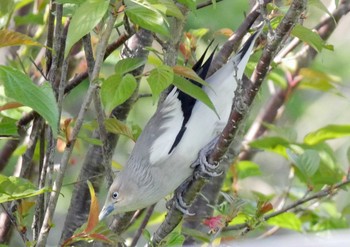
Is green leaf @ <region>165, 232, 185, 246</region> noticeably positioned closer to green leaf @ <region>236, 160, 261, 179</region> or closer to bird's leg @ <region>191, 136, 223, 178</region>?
bird's leg @ <region>191, 136, 223, 178</region>

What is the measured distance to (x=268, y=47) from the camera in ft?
6.05

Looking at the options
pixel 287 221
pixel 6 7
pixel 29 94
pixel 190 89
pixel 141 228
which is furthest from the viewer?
pixel 287 221

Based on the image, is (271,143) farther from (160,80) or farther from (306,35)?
(160,80)

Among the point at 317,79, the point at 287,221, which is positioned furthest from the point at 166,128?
the point at 317,79

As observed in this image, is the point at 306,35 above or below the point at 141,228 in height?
above

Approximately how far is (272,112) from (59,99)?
1750 mm

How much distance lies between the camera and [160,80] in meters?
1.98

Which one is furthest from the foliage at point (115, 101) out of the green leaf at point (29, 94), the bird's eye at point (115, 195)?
the bird's eye at point (115, 195)

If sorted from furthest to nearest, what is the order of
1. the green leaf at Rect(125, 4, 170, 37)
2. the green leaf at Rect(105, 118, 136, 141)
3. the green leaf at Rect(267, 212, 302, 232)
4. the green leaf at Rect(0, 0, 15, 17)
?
the green leaf at Rect(267, 212, 302, 232)
the green leaf at Rect(0, 0, 15, 17)
the green leaf at Rect(105, 118, 136, 141)
the green leaf at Rect(125, 4, 170, 37)

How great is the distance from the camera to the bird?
2.71 m

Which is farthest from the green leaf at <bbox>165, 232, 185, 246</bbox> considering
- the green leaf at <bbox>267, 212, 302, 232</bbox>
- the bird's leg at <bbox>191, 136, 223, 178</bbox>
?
the green leaf at <bbox>267, 212, 302, 232</bbox>

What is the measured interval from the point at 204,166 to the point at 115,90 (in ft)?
1.83

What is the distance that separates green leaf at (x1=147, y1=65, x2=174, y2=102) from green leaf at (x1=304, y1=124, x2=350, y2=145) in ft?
4.53

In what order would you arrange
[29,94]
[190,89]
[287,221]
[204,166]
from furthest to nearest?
1. [287,221]
2. [204,166]
3. [190,89]
4. [29,94]
